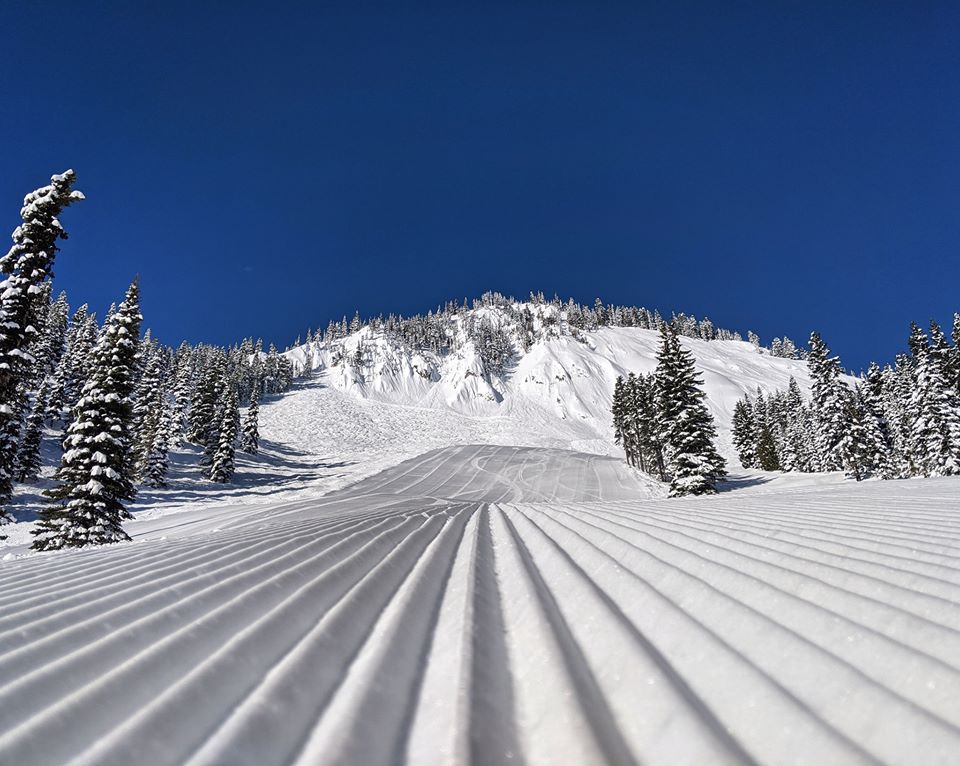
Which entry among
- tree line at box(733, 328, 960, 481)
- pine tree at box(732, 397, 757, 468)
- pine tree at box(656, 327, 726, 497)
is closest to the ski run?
pine tree at box(656, 327, 726, 497)

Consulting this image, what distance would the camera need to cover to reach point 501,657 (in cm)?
287

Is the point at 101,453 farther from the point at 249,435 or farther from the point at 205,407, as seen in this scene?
the point at 249,435

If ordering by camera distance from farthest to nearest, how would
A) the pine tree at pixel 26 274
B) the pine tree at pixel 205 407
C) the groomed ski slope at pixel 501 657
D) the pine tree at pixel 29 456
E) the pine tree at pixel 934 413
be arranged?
the pine tree at pixel 205 407 < the pine tree at pixel 934 413 < the pine tree at pixel 29 456 < the pine tree at pixel 26 274 < the groomed ski slope at pixel 501 657

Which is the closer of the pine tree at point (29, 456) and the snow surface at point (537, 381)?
the pine tree at point (29, 456)

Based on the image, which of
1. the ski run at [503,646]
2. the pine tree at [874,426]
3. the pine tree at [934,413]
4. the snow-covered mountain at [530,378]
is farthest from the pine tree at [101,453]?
the snow-covered mountain at [530,378]

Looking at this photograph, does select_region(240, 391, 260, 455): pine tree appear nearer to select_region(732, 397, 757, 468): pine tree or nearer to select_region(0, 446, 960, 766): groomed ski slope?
select_region(0, 446, 960, 766): groomed ski slope

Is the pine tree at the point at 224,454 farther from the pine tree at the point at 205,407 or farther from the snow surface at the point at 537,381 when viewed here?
the snow surface at the point at 537,381

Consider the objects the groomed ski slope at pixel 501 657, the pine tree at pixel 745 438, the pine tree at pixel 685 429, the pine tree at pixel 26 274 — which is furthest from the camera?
the pine tree at pixel 745 438

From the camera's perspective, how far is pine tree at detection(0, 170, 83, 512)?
15.9m

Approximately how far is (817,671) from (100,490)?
2455 centimetres

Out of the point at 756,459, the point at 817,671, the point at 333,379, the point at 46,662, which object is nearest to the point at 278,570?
the point at 46,662

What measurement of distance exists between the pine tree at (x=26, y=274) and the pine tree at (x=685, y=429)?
1385 inches

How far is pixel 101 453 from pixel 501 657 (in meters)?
23.7

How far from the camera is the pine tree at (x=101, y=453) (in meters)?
18.9
